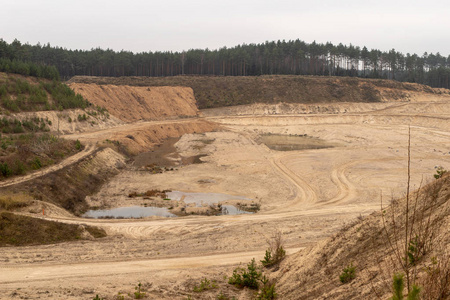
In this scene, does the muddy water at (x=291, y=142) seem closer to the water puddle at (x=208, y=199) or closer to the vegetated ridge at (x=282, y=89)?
the vegetated ridge at (x=282, y=89)

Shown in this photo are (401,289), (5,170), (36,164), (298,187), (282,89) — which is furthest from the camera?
(282,89)

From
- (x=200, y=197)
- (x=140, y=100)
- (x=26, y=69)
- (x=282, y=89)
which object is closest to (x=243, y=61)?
(x=282, y=89)

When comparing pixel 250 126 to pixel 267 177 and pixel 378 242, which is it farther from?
pixel 378 242

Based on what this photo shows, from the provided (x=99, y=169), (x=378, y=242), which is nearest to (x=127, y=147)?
(x=99, y=169)

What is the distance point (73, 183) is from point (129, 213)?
7709 mm

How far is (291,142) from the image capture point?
62562 mm

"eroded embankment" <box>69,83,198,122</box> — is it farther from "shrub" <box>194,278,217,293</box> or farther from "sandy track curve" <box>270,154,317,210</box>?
"shrub" <box>194,278,217,293</box>

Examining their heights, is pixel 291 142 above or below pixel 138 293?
above

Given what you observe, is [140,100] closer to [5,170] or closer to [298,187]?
[5,170]

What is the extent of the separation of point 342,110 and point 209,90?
35.1 metres

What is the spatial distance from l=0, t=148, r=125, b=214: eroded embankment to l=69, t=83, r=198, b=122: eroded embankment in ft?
103

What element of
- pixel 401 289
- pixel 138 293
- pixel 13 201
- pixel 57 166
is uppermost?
pixel 401 289

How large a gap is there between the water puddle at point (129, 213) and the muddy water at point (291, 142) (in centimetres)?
2978

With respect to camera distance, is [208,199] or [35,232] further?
[208,199]
